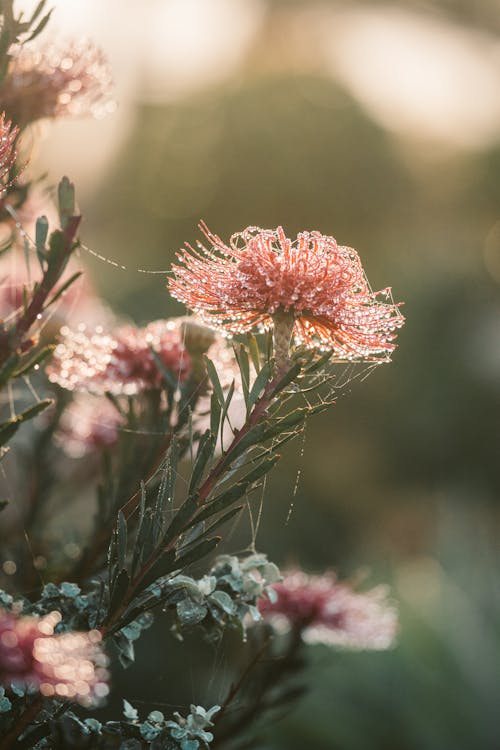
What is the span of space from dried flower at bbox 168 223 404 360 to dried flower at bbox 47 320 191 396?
13 cm

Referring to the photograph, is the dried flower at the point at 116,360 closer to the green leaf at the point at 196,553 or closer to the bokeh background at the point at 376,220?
the green leaf at the point at 196,553

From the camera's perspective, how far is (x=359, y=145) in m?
6.54

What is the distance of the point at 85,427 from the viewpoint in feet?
2.98

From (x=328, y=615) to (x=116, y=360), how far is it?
314mm

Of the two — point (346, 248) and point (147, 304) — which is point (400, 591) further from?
point (346, 248)

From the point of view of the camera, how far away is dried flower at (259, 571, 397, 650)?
0.71m

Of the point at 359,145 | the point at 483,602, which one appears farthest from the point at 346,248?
the point at 359,145

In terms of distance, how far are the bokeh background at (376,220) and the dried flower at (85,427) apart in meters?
2.35

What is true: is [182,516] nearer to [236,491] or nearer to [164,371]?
[236,491]

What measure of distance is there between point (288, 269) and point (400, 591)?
279 cm

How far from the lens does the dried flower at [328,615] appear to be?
2.32 feet

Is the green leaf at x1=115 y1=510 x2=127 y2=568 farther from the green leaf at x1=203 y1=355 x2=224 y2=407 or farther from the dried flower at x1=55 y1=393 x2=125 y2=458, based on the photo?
the dried flower at x1=55 y1=393 x2=125 y2=458

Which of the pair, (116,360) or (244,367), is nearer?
(244,367)

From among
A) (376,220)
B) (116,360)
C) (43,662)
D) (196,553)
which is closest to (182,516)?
(196,553)
